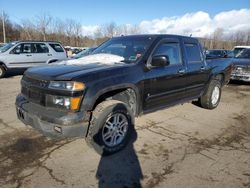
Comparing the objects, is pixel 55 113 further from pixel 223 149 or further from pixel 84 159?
pixel 223 149

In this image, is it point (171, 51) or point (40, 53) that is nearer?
point (171, 51)

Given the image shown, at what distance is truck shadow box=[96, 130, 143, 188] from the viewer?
3.38 m

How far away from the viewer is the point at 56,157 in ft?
13.2

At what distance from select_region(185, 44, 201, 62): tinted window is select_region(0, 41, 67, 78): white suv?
8288mm

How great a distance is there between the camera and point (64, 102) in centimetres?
368

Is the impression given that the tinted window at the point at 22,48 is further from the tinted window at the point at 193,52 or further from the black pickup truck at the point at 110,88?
the tinted window at the point at 193,52

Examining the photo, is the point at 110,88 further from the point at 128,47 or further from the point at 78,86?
the point at 128,47

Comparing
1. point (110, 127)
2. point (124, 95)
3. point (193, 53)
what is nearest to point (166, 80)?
point (124, 95)

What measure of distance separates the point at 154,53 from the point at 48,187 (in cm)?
285

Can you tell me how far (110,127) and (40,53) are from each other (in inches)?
416

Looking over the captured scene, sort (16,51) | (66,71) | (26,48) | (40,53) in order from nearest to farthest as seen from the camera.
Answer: (66,71)
(16,51)
(26,48)
(40,53)

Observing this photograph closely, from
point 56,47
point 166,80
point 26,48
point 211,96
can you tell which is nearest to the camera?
point 166,80

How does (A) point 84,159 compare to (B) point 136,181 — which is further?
(A) point 84,159

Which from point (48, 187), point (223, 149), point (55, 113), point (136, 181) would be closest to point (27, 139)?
point (55, 113)
